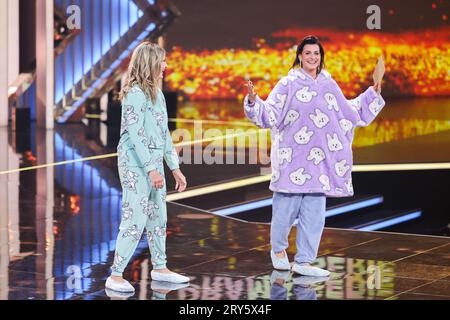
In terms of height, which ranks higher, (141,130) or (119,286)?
(141,130)

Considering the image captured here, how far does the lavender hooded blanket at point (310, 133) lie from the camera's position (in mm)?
5531

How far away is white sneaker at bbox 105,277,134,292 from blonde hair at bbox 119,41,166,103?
37.9 inches

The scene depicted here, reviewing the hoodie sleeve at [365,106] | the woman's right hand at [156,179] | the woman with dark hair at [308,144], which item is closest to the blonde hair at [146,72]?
the woman's right hand at [156,179]

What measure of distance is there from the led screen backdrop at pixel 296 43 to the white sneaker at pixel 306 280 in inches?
679

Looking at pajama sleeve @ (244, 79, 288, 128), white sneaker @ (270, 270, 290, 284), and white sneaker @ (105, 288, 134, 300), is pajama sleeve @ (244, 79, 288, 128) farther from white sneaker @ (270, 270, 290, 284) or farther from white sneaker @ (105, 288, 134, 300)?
white sneaker @ (105, 288, 134, 300)

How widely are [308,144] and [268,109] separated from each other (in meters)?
0.32

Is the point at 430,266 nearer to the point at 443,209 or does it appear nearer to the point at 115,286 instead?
the point at 115,286

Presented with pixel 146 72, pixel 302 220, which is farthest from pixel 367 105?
pixel 146 72

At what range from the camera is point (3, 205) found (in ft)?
26.4

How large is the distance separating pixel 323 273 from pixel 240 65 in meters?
18.1

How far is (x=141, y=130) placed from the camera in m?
4.99

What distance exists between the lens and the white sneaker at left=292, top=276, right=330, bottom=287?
531 cm

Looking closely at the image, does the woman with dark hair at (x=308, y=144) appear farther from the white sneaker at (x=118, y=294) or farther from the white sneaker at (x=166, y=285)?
the white sneaker at (x=118, y=294)

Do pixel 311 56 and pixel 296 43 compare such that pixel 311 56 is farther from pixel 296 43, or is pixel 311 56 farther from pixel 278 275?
pixel 296 43
